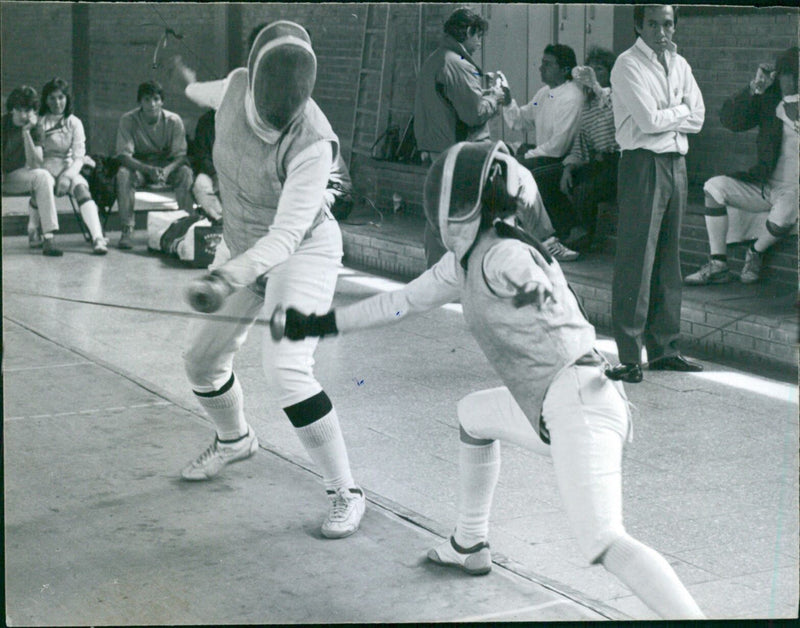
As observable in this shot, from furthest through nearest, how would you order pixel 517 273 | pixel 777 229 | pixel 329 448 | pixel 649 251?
pixel 649 251
pixel 777 229
pixel 329 448
pixel 517 273

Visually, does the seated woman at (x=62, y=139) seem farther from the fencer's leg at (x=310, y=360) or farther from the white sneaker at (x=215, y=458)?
the fencer's leg at (x=310, y=360)

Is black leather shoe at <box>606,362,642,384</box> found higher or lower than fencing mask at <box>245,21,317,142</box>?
lower

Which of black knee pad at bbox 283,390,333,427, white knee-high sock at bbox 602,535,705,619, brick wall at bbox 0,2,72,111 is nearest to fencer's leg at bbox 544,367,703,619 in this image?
white knee-high sock at bbox 602,535,705,619

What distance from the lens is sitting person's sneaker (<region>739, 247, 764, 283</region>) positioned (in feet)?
15.3

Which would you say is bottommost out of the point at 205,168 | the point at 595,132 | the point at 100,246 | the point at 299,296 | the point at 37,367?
the point at 37,367

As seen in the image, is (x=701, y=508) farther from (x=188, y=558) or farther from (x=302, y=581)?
(x=188, y=558)

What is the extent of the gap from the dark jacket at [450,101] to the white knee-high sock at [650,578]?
1.27 metres

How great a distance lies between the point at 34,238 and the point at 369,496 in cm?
240

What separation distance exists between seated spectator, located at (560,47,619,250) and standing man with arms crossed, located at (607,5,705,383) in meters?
0.06

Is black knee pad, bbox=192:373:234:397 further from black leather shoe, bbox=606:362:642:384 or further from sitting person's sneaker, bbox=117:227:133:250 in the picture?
sitting person's sneaker, bbox=117:227:133:250

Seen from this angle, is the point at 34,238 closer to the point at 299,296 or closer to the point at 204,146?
the point at 204,146

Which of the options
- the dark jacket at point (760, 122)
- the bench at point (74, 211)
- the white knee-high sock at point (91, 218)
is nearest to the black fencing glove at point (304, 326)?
the bench at point (74, 211)

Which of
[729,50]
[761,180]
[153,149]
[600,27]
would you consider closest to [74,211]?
[153,149]

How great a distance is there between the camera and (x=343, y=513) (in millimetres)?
4145
